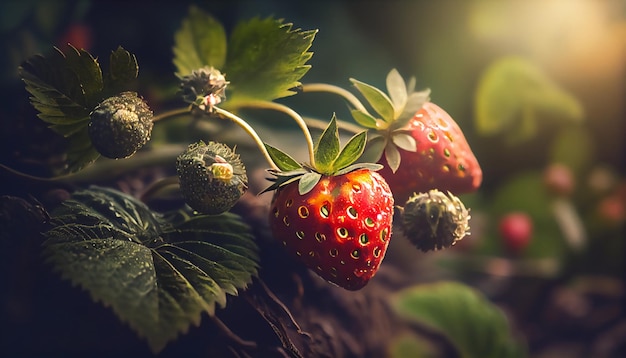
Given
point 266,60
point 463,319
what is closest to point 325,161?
point 266,60

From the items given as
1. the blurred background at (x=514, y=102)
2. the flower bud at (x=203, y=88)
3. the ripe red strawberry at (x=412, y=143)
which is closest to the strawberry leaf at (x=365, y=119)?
the ripe red strawberry at (x=412, y=143)

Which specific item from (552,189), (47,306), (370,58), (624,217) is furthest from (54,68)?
(624,217)

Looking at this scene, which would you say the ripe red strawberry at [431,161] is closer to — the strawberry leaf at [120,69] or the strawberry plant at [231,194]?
the strawberry plant at [231,194]

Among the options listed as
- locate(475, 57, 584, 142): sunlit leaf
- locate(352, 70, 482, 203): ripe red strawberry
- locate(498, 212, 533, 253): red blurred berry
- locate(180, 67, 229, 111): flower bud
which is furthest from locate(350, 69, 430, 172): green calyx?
locate(498, 212, 533, 253): red blurred berry

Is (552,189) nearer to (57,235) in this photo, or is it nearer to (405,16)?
(405,16)

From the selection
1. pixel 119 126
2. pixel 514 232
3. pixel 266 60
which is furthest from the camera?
pixel 514 232

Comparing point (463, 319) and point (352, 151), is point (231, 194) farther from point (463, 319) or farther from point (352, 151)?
point (463, 319)
